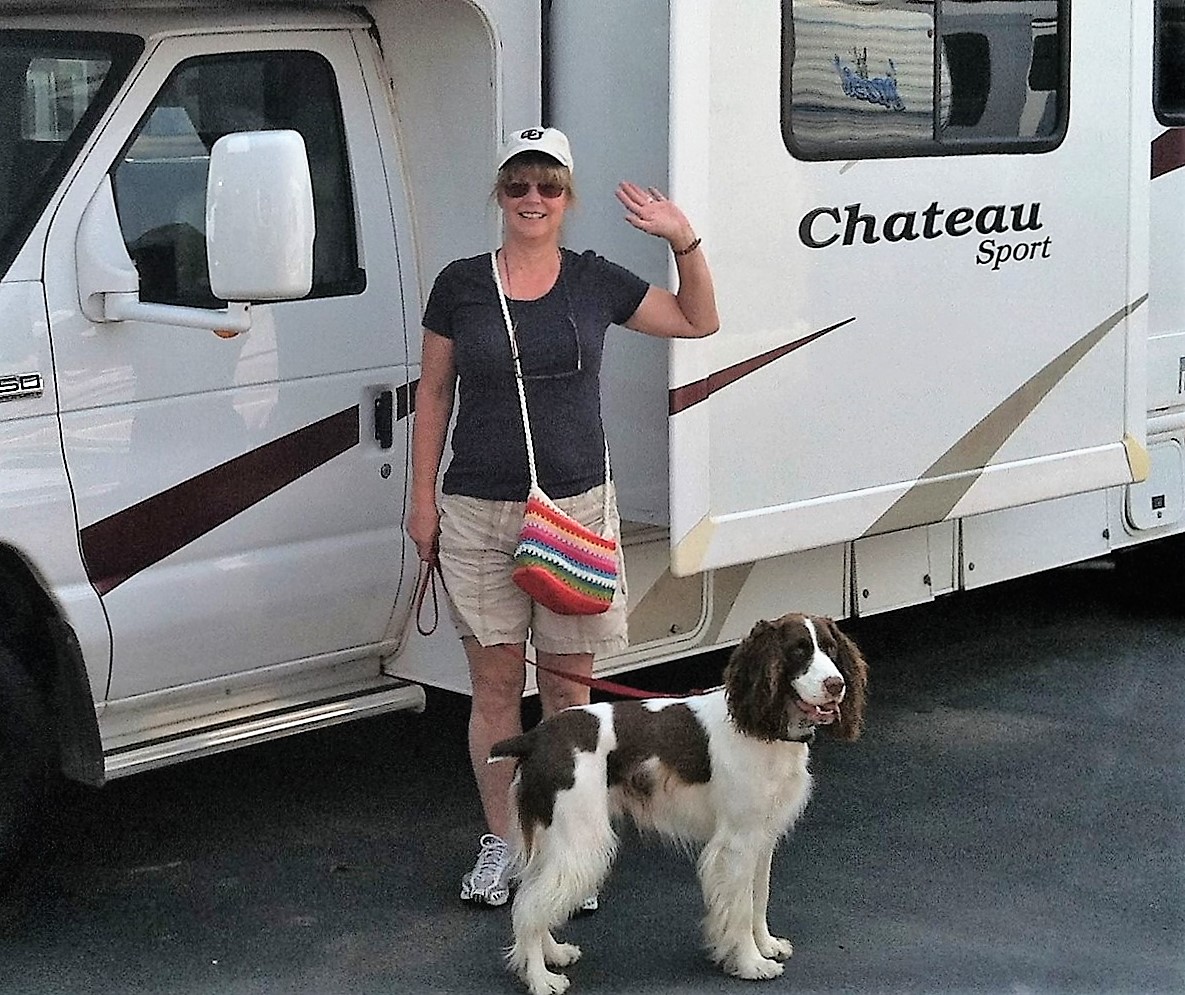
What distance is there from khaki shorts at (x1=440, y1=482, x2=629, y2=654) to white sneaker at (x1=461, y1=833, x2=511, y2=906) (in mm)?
527

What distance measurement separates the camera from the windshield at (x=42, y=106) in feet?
15.0

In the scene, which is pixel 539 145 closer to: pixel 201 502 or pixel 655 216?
pixel 655 216

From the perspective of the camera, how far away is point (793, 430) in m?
5.32

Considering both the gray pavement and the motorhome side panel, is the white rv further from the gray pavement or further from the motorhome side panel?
the gray pavement

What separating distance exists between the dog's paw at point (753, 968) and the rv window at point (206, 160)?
1910mm

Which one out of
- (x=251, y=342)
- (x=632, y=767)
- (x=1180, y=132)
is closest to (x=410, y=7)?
(x=251, y=342)

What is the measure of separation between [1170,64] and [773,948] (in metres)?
3.63

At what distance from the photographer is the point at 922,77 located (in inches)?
222

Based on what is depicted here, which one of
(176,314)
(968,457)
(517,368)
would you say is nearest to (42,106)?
(176,314)

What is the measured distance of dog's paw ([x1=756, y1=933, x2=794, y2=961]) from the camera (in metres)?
4.65

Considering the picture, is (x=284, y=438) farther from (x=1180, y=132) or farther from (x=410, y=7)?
(x=1180, y=132)

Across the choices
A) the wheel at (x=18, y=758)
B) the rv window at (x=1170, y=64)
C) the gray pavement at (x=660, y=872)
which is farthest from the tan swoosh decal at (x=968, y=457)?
the wheel at (x=18, y=758)

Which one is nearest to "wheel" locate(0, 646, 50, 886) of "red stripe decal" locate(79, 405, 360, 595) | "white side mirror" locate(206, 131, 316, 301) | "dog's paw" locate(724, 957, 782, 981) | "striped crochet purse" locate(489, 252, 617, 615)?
"red stripe decal" locate(79, 405, 360, 595)

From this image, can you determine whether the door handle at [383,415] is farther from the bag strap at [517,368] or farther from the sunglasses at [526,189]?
the sunglasses at [526,189]
